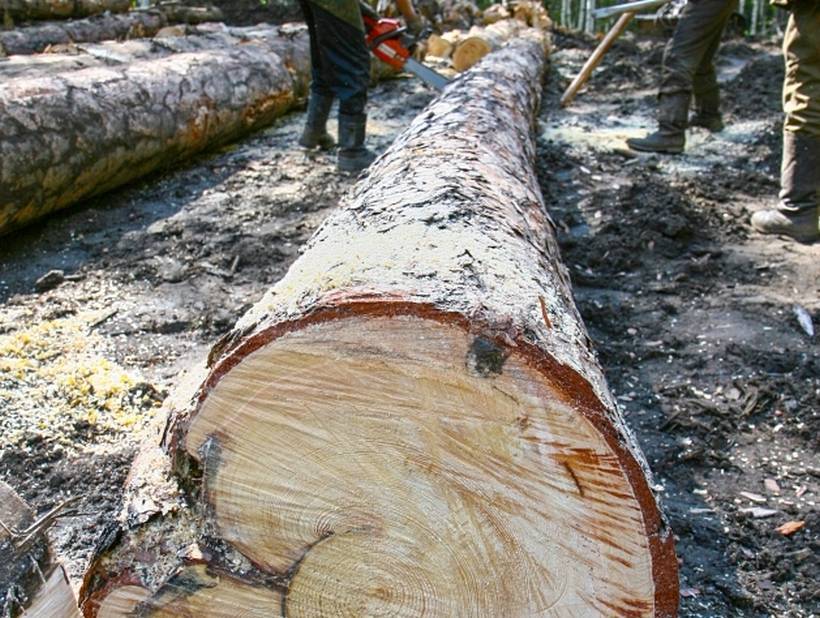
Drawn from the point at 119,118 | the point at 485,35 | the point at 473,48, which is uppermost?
the point at 119,118

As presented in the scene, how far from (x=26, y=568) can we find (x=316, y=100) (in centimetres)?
471

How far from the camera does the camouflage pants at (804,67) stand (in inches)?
157

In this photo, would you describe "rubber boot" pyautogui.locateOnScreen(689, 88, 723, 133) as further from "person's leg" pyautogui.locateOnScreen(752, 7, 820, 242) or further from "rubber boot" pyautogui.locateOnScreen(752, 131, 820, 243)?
"rubber boot" pyautogui.locateOnScreen(752, 131, 820, 243)

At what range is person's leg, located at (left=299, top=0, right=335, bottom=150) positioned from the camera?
17.6 ft

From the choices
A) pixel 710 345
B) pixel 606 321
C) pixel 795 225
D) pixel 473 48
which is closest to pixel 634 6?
pixel 795 225

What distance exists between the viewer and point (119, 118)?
4535 millimetres

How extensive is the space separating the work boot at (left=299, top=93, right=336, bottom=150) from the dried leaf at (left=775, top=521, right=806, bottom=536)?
4370 mm

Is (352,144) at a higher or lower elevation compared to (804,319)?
higher

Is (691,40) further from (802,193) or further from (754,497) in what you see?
(754,497)

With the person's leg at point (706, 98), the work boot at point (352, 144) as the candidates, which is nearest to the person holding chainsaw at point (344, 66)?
the work boot at point (352, 144)

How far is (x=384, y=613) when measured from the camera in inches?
56.1

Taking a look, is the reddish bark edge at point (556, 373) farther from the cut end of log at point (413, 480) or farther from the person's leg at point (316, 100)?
the person's leg at point (316, 100)

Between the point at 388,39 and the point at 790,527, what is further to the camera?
the point at 388,39

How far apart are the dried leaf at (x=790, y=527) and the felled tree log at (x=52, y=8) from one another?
823cm
